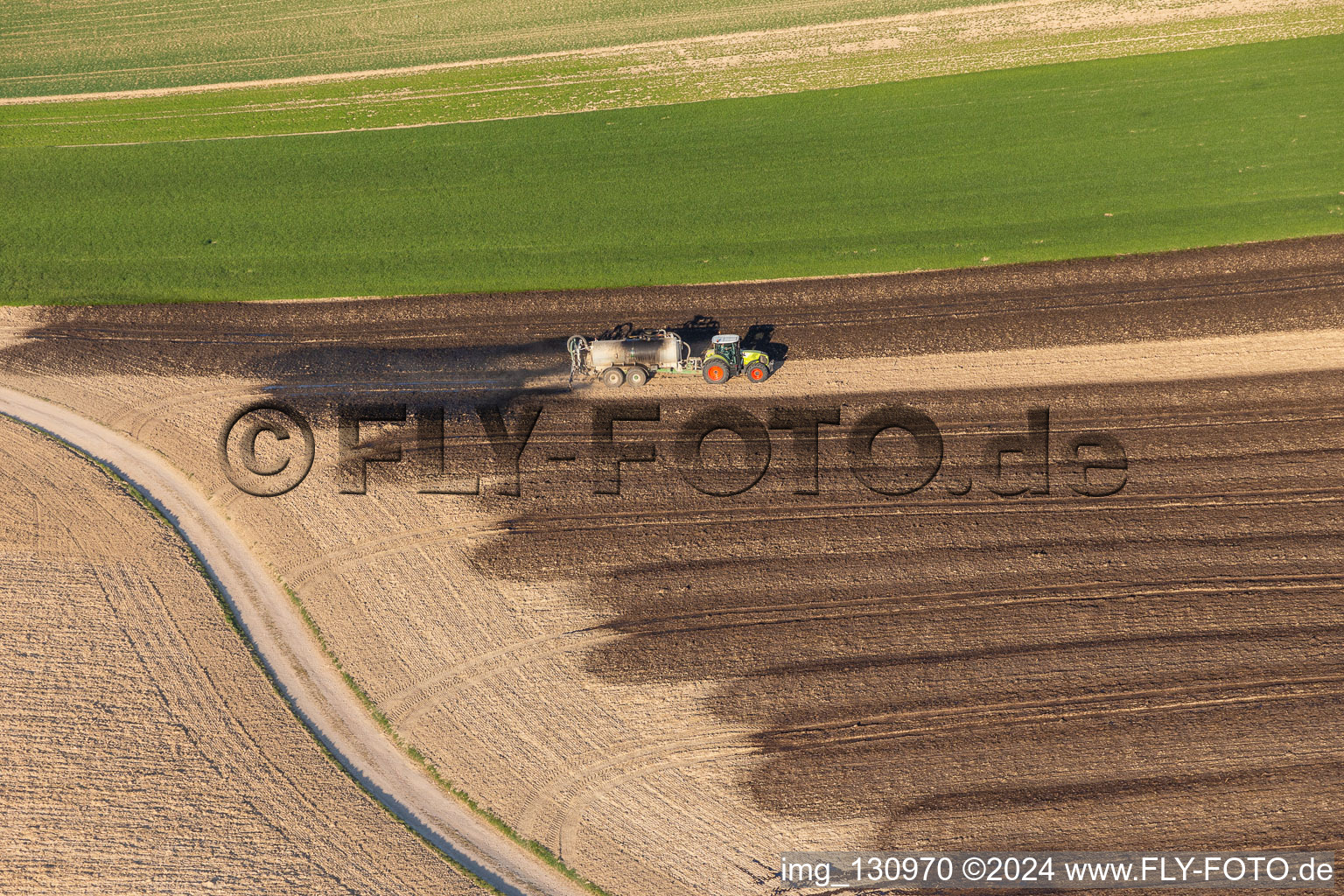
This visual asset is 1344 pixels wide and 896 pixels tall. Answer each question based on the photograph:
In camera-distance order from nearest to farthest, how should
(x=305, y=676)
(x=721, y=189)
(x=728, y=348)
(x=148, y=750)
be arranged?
(x=148, y=750)
(x=305, y=676)
(x=728, y=348)
(x=721, y=189)

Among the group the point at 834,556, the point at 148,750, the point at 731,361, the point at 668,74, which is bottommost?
the point at 148,750

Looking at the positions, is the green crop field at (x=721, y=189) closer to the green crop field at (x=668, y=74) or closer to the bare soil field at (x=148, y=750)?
the green crop field at (x=668, y=74)

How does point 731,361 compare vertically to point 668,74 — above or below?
below

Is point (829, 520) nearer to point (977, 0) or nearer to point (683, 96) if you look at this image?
point (683, 96)

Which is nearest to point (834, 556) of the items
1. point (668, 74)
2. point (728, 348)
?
point (728, 348)

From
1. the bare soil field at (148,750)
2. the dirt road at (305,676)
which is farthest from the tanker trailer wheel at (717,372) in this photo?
the bare soil field at (148,750)

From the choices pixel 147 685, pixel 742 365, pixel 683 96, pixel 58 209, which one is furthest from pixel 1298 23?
pixel 58 209

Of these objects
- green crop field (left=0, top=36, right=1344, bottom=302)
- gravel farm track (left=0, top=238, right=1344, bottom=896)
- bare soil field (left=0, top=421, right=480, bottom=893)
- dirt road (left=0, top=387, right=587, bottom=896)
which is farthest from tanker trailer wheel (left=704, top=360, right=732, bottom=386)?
bare soil field (left=0, top=421, right=480, bottom=893)

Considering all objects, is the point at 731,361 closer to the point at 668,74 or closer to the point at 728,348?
the point at 728,348

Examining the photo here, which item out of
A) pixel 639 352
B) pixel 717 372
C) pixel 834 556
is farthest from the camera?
pixel 717 372
